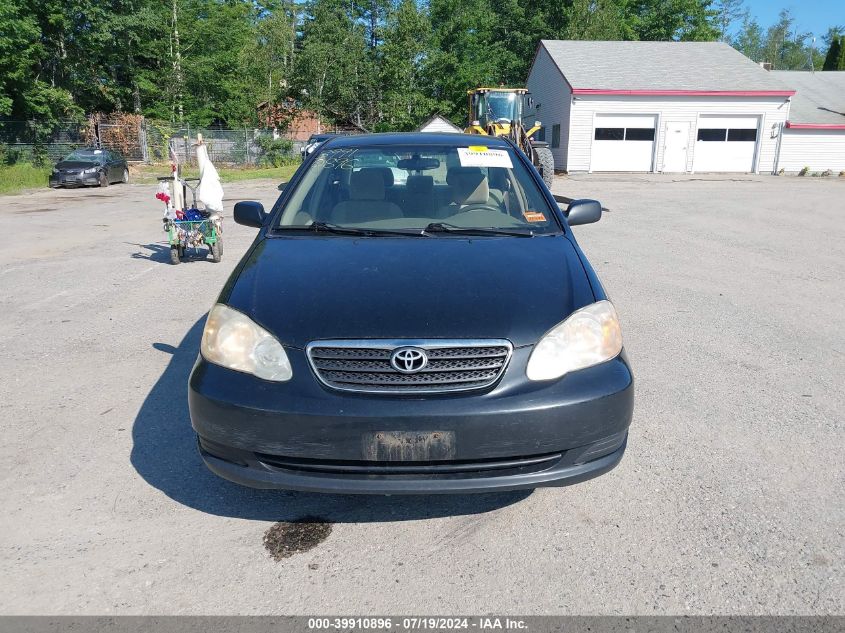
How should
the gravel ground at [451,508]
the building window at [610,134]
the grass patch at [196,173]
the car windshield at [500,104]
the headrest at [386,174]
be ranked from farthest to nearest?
the building window at [610,134] < the grass patch at [196,173] < the car windshield at [500,104] < the headrest at [386,174] < the gravel ground at [451,508]

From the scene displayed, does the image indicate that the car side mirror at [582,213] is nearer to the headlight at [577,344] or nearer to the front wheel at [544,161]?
the headlight at [577,344]

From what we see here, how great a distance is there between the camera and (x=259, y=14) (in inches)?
2432

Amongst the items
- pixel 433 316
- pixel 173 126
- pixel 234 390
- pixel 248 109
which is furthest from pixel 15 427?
pixel 248 109

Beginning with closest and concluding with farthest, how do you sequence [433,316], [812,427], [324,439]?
[324,439], [433,316], [812,427]

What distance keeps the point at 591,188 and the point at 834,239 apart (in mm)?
12736

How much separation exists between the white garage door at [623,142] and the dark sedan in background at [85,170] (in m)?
20.8

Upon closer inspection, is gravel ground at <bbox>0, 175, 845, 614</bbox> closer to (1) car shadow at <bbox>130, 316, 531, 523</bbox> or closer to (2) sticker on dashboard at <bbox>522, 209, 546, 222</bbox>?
(1) car shadow at <bbox>130, 316, 531, 523</bbox>

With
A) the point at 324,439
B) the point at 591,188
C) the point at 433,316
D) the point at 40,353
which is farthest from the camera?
the point at 591,188

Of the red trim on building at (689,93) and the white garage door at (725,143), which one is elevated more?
the red trim on building at (689,93)

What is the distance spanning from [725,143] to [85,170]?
27587 mm

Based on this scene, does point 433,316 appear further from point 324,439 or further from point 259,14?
point 259,14

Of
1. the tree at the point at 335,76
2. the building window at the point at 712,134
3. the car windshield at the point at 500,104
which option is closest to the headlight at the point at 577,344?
the car windshield at the point at 500,104

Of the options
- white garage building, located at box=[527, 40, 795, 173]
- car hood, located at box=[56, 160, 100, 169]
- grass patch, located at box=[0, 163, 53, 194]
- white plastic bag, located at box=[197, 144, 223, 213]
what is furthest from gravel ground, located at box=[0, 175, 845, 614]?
white garage building, located at box=[527, 40, 795, 173]

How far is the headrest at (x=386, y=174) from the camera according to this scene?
4.27 m
